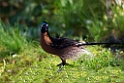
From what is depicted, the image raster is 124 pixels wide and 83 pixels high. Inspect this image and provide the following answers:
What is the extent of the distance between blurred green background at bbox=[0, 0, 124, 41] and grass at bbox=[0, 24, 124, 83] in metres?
0.48

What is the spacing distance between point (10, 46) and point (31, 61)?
452mm

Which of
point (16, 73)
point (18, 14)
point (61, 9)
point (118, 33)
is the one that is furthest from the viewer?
point (18, 14)

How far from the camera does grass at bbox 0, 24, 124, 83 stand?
4.12m

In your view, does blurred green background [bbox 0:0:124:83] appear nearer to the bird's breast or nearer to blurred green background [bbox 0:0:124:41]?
blurred green background [bbox 0:0:124:41]

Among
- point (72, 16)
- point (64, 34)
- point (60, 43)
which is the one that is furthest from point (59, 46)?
point (72, 16)

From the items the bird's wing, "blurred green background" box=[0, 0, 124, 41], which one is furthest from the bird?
"blurred green background" box=[0, 0, 124, 41]

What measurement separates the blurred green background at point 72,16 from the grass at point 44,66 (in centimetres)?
48


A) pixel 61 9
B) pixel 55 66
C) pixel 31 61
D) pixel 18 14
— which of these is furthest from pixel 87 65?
pixel 18 14

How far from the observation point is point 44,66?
4.66 meters

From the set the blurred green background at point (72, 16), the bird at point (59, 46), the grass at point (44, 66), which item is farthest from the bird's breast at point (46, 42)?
the blurred green background at point (72, 16)

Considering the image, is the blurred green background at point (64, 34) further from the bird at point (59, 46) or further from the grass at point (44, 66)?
the bird at point (59, 46)

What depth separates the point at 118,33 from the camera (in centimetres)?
558

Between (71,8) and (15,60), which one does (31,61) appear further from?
(71,8)

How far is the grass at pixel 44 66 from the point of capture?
162 inches
